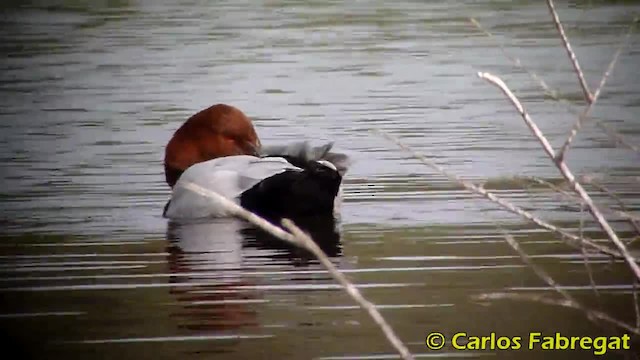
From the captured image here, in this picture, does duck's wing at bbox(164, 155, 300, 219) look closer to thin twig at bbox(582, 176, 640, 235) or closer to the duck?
the duck

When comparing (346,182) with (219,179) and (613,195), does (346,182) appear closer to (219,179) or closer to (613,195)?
(219,179)

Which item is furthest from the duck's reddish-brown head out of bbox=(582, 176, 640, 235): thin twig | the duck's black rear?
bbox=(582, 176, 640, 235): thin twig

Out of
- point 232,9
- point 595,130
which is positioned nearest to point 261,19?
point 232,9

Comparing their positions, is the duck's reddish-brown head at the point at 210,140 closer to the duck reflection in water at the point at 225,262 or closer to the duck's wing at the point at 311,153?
the duck's wing at the point at 311,153

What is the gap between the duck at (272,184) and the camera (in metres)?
5.05

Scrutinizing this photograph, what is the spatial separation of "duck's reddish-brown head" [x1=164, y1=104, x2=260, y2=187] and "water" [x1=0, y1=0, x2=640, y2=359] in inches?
6.3

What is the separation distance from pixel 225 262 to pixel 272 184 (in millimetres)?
558

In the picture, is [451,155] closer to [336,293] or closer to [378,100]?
[378,100]

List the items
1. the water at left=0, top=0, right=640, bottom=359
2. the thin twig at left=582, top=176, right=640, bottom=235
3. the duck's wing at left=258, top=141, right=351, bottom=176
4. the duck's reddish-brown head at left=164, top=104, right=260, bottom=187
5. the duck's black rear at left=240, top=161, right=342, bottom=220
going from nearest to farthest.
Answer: the thin twig at left=582, top=176, right=640, bottom=235 → the water at left=0, top=0, right=640, bottom=359 → the duck's black rear at left=240, top=161, right=342, bottom=220 → the duck's wing at left=258, top=141, right=351, bottom=176 → the duck's reddish-brown head at left=164, top=104, right=260, bottom=187

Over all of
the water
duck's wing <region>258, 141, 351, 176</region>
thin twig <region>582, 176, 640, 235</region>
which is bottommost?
the water

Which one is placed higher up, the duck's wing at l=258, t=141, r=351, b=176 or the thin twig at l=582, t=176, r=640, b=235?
the thin twig at l=582, t=176, r=640, b=235

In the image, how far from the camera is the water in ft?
12.8

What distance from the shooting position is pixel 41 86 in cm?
942

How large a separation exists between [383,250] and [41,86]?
203 inches
